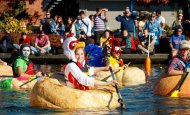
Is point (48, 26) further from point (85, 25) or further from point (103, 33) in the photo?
point (103, 33)

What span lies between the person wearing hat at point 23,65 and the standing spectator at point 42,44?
34.4ft

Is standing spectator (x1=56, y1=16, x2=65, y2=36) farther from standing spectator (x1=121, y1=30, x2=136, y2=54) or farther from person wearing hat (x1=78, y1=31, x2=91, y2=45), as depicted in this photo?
standing spectator (x1=121, y1=30, x2=136, y2=54)

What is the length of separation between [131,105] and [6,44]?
16.3 meters

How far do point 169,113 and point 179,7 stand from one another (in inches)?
1100

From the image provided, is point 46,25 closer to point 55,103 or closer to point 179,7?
point 179,7

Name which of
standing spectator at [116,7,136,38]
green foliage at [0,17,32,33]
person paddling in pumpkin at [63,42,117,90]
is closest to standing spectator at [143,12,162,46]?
standing spectator at [116,7,136,38]

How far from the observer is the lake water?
49.6 feet

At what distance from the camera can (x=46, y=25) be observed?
33.8 metres

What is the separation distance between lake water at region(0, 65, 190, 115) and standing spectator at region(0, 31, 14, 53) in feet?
40.3

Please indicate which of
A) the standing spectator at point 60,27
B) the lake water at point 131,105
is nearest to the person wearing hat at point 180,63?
the lake water at point 131,105

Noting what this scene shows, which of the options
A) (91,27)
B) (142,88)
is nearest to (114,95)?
(142,88)

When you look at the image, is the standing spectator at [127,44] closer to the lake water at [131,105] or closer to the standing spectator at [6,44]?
the standing spectator at [6,44]

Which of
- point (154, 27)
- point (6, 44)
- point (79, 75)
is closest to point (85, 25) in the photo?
point (154, 27)

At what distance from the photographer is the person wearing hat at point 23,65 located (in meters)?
20.1
